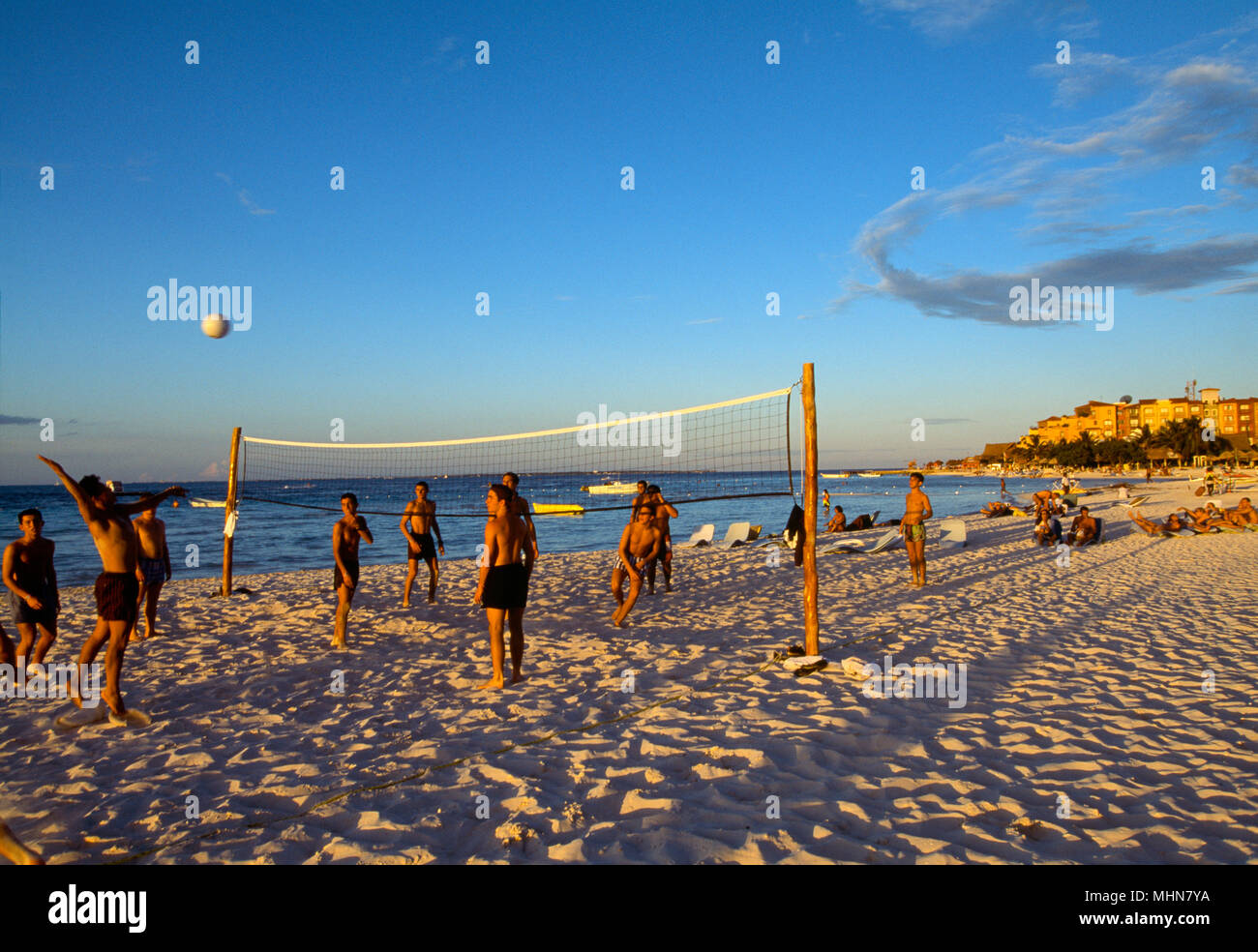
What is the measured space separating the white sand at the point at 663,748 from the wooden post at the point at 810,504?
430 mm

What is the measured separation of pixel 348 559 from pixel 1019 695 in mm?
5975

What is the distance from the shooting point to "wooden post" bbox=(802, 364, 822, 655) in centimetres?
550

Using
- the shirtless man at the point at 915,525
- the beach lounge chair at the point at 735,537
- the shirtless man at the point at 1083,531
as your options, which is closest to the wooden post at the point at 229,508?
the shirtless man at the point at 915,525

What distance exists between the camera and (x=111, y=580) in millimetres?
4273

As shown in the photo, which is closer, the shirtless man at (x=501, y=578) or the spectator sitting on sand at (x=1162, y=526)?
the shirtless man at (x=501, y=578)

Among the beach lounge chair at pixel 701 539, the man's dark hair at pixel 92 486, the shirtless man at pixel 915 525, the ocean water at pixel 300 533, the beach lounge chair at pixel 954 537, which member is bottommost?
the ocean water at pixel 300 533

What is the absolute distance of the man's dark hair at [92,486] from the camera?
433cm

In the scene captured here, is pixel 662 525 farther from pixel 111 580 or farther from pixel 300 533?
pixel 300 533

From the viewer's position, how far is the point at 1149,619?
23.3 feet

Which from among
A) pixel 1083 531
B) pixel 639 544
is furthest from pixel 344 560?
pixel 1083 531

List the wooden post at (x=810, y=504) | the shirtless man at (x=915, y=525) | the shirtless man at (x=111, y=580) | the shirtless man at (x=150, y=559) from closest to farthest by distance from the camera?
the shirtless man at (x=111, y=580)
the wooden post at (x=810, y=504)
the shirtless man at (x=150, y=559)
the shirtless man at (x=915, y=525)

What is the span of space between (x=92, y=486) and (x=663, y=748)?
407cm

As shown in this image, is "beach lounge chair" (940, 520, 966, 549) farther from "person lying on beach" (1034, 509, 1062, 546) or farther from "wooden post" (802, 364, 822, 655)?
"wooden post" (802, 364, 822, 655)

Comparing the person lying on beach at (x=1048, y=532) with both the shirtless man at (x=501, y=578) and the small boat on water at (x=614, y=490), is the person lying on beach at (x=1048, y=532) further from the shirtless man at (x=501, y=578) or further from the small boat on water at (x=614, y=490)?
the small boat on water at (x=614, y=490)
